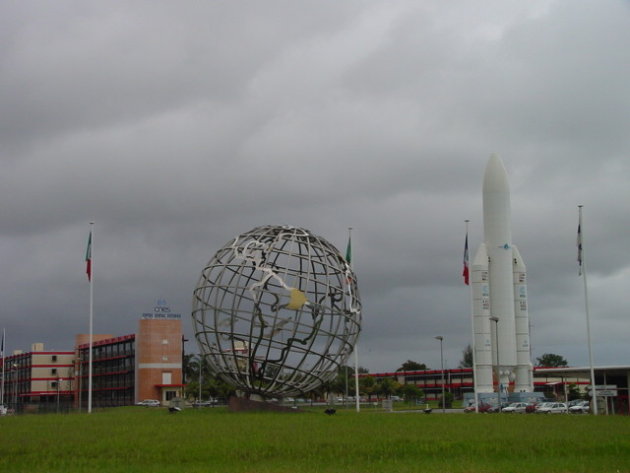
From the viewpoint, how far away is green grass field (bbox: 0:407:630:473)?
756 inches

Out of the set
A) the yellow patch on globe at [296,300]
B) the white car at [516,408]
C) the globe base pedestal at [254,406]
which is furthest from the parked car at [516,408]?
the yellow patch on globe at [296,300]

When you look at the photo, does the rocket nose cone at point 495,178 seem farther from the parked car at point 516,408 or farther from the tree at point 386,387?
the tree at point 386,387

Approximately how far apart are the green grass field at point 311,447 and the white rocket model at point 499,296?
33.2 meters

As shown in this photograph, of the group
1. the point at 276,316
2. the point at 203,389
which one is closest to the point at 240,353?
the point at 276,316

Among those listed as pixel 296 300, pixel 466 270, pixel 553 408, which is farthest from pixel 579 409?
pixel 296 300

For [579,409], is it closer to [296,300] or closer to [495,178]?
[495,178]

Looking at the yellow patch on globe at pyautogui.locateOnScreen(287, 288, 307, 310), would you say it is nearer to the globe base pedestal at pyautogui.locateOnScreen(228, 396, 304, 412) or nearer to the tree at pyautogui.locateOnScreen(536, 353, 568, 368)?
the globe base pedestal at pyautogui.locateOnScreen(228, 396, 304, 412)

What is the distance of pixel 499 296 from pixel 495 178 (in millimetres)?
8780

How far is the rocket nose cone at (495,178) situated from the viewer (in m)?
65.6

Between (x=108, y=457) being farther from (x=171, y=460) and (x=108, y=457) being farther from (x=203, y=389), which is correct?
(x=203, y=389)

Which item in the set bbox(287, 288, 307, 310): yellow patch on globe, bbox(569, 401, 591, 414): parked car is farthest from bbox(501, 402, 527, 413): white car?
bbox(287, 288, 307, 310): yellow patch on globe

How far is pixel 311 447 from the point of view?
2211 centimetres

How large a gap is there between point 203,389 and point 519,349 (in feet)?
97.8

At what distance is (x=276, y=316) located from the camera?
34.6 metres
